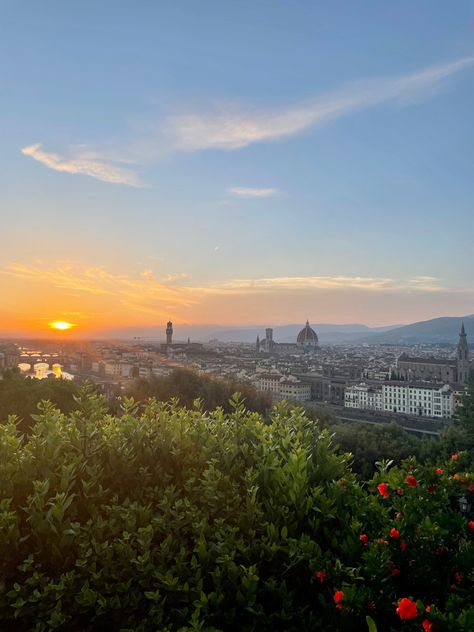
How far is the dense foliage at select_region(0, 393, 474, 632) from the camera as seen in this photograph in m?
2.02

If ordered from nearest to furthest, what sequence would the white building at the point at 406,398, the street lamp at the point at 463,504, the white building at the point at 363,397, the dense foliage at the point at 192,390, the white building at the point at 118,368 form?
the street lamp at the point at 463,504, the dense foliage at the point at 192,390, the white building at the point at 406,398, the white building at the point at 363,397, the white building at the point at 118,368

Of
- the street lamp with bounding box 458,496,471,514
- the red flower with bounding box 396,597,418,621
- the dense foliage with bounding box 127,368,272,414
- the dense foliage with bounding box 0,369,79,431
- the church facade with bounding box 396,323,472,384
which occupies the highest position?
the red flower with bounding box 396,597,418,621

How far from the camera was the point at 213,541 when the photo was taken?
243 cm

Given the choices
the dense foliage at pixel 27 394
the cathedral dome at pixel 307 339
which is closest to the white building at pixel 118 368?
the dense foliage at pixel 27 394

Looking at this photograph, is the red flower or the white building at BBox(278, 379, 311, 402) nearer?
the red flower

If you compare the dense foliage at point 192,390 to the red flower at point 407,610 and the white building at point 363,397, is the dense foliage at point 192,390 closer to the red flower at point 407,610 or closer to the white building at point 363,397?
the white building at point 363,397

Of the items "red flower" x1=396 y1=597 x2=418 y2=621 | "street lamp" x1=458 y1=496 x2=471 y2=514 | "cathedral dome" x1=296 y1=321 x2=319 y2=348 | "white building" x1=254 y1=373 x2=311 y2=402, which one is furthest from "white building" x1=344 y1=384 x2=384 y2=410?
"cathedral dome" x1=296 y1=321 x2=319 y2=348

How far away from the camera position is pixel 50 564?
227 cm

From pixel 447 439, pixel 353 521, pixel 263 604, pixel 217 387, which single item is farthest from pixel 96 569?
pixel 217 387

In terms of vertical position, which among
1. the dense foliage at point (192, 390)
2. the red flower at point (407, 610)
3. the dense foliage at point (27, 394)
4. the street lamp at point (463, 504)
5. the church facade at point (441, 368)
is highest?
the red flower at point (407, 610)

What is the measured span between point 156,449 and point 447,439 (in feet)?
70.1

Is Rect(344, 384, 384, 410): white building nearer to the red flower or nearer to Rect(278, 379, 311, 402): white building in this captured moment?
Rect(278, 379, 311, 402): white building

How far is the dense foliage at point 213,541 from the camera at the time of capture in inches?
79.7

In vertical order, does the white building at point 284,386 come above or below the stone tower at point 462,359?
below
